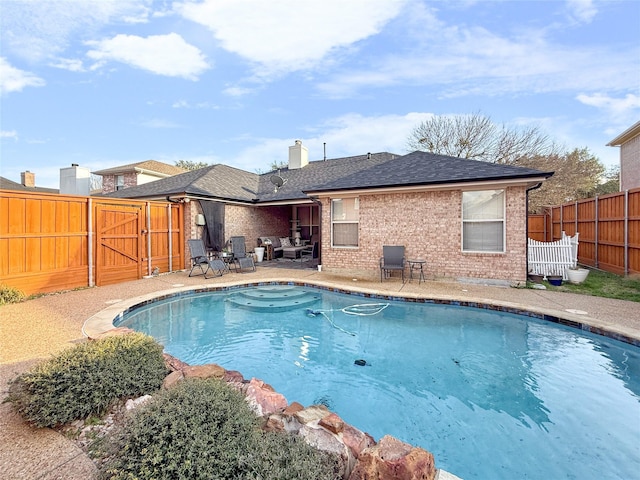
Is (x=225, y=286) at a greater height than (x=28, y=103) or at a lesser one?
lesser

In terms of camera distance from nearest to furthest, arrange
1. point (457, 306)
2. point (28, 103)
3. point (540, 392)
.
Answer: point (540, 392), point (457, 306), point (28, 103)

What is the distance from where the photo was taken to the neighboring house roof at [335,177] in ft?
27.8

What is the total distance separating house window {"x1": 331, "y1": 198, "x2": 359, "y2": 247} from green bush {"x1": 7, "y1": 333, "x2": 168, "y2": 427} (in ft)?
25.9

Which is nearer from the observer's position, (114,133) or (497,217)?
(497,217)

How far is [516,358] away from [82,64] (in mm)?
14124

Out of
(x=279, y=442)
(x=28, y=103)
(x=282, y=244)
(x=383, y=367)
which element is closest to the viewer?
(x=279, y=442)

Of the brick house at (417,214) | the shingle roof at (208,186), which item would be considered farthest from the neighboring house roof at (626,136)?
the shingle roof at (208,186)

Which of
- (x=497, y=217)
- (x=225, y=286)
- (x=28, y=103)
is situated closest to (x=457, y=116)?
(x=497, y=217)

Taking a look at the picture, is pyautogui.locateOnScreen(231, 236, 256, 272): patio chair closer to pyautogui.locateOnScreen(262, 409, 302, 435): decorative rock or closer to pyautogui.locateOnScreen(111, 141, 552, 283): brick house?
pyautogui.locateOnScreen(111, 141, 552, 283): brick house

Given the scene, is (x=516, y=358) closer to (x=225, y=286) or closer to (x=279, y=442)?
(x=279, y=442)

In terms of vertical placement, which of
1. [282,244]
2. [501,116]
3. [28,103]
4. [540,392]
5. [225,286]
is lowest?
[540,392]

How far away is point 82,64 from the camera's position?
9.74 m

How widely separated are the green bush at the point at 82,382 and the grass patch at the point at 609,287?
9.33 metres

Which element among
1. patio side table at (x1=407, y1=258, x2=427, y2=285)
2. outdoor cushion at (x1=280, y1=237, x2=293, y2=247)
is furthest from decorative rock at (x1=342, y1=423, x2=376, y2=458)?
outdoor cushion at (x1=280, y1=237, x2=293, y2=247)
